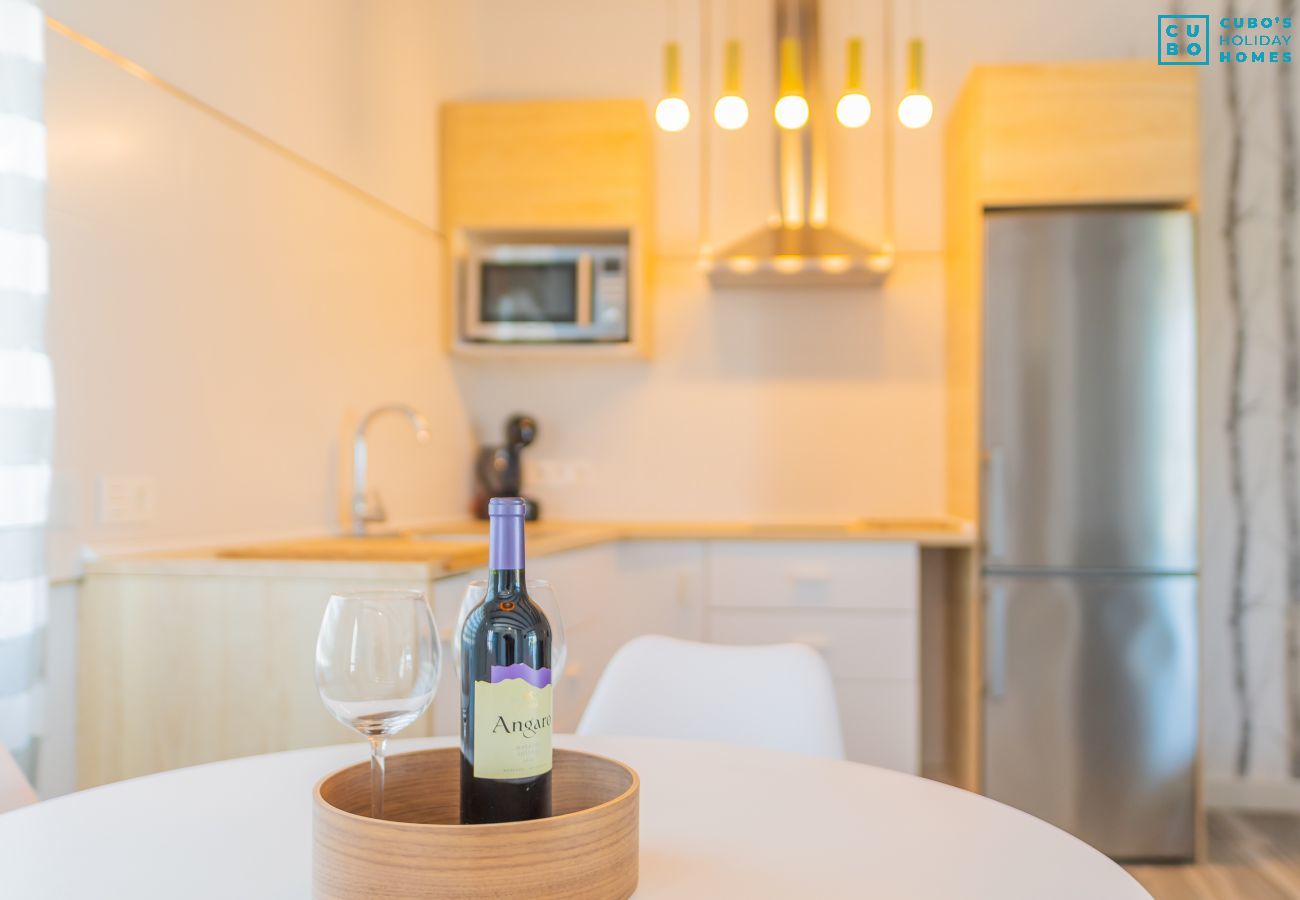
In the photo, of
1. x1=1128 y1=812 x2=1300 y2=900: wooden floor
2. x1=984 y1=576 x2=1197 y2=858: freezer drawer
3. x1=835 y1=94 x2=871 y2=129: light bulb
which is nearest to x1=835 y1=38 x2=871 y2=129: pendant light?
x1=835 y1=94 x2=871 y2=129: light bulb

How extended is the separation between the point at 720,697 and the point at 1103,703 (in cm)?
190

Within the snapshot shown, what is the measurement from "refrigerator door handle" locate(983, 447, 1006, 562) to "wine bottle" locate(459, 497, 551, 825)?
249 cm

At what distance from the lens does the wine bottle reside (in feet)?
2.49

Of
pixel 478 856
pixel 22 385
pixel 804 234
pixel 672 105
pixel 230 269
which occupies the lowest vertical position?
pixel 478 856

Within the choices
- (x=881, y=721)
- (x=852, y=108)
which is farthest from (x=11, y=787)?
(x=881, y=721)

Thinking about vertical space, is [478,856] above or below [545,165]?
below

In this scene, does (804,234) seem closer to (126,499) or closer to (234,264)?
(234,264)

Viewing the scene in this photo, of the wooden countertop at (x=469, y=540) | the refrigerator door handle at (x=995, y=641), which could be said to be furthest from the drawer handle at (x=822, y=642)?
the refrigerator door handle at (x=995, y=641)

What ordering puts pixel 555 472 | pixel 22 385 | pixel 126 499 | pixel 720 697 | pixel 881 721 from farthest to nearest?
pixel 555 472
pixel 881 721
pixel 126 499
pixel 22 385
pixel 720 697

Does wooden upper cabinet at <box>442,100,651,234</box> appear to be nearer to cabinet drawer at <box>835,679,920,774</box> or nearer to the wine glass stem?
cabinet drawer at <box>835,679,920,774</box>

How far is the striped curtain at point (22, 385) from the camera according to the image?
1.72 m

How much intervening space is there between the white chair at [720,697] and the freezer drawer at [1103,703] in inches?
66.7

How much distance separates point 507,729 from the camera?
76 centimetres

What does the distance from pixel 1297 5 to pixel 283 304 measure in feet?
10.7
